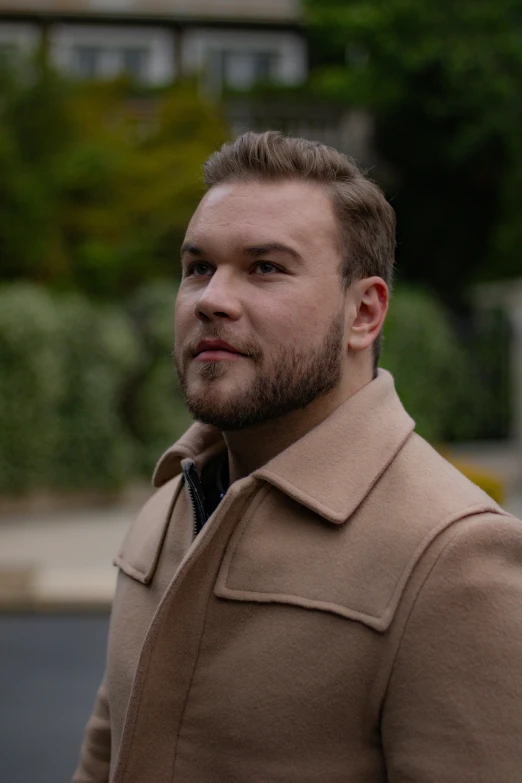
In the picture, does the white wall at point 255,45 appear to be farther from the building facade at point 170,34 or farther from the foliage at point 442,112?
the foliage at point 442,112

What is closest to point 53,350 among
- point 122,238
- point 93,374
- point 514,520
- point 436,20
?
point 93,374

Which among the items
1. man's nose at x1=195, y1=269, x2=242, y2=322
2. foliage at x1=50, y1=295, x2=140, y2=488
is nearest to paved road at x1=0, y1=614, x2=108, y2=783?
man's nose at x1=195, y1=269, x2=242, y2=322

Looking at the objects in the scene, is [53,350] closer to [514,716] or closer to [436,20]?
[436,20]

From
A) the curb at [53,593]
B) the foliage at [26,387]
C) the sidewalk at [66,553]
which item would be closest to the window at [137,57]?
the sidewalk at [66,553]

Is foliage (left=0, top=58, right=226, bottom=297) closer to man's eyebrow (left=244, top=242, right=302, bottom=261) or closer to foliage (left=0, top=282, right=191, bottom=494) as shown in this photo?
foliage (left=0, top=282, right=191, bottom=494)

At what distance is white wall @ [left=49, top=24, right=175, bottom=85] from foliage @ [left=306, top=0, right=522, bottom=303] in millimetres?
3760

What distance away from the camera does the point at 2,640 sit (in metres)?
7.89

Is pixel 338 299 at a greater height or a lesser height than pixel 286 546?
greater

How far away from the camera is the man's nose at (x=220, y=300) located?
195 centimetres

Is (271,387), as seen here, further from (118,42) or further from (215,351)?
(118,42)

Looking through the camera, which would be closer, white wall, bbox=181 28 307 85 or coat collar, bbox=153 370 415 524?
coat collar, bbox=153 370 415 524

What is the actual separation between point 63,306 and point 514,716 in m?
11.5

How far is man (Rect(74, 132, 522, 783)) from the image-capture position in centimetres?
171

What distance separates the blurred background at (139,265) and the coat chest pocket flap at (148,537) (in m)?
3.57
